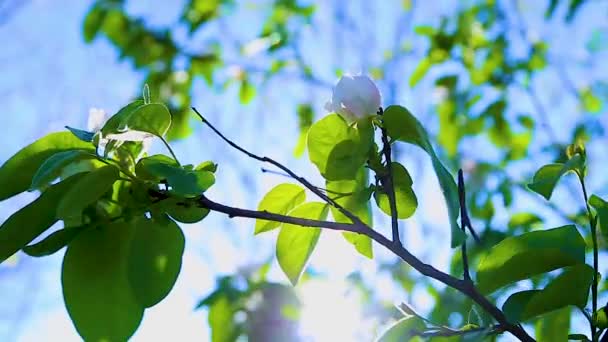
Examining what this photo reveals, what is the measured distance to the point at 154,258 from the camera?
1.75 ft

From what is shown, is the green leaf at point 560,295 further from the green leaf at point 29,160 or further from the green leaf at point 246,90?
the green leaf at point 246,90

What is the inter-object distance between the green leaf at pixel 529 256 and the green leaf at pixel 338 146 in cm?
11

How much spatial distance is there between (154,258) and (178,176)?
0.07 m

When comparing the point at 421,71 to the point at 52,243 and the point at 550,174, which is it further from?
the point at 52,243

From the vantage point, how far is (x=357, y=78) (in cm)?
59

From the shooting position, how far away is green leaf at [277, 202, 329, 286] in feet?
1.94

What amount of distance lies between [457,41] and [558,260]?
1.55 meters

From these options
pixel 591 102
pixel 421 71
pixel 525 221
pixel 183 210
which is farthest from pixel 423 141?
pixel 591 102

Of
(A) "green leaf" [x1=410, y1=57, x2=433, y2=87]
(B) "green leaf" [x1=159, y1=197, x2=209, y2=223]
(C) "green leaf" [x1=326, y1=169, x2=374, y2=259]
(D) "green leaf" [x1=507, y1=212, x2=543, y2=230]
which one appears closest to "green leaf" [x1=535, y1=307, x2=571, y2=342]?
(C) "green leaf" [x1=326, y1=169, x2=374, y2=259]

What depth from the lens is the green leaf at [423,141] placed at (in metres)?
0.45

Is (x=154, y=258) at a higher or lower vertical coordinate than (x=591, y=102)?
lower

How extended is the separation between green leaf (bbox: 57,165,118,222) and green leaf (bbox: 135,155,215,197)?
26mm

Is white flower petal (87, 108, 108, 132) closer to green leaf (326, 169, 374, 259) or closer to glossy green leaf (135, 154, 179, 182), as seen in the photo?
glossy green leaf (135, 154, 179, 182)

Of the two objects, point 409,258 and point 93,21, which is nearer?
point 409,258
